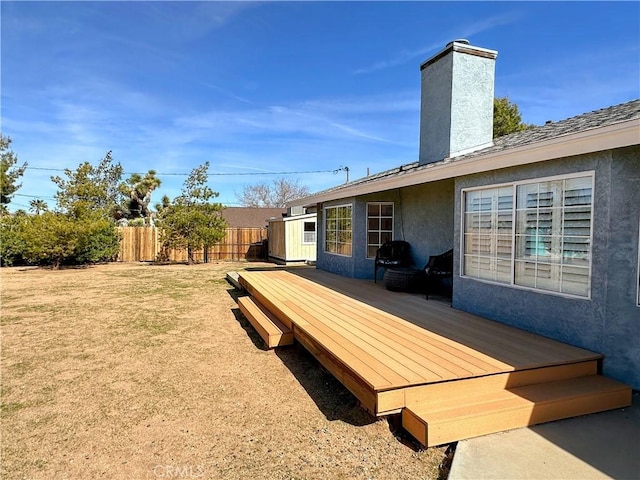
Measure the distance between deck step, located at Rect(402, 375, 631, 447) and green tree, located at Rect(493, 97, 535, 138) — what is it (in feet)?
62.7

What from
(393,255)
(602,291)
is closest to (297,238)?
(393,255)

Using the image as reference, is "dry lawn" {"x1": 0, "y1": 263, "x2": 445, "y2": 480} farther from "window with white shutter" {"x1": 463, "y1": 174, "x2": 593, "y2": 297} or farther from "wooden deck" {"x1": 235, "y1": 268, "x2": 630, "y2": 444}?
"window with white shutter" {"x1": 463, "y1": 174, "x2": 593, "y2": 297}

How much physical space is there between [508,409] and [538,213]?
2.42 m

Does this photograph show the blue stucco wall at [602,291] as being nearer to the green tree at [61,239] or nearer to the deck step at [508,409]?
the deck step at [508,409]

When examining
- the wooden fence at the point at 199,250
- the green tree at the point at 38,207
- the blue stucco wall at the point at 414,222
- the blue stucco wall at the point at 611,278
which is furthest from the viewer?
the wooden fence at the point at 199,250

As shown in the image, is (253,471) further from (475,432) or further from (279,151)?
(279,151)

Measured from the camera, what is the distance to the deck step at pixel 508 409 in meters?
2.64

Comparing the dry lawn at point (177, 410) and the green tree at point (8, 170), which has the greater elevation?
the green tree at point (8, 170)

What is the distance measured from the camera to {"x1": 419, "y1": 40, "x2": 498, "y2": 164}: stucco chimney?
6961 millimetres

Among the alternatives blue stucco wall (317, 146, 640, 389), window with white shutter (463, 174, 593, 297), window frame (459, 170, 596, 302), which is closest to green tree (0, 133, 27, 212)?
window frame (459, 170, 596, 302)

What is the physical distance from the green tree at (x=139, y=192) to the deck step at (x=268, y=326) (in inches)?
736

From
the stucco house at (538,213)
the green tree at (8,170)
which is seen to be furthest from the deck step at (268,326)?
the green tree at (8,170)

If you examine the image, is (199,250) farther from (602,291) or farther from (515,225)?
(602,291)

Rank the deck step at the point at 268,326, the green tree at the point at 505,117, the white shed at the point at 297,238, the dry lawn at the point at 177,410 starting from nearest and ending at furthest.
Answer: the dry lawn at the point at 177,410, the deck step at the point at 268,326, the white shed at the point at 297,238, the green tree at the point at 505,117
